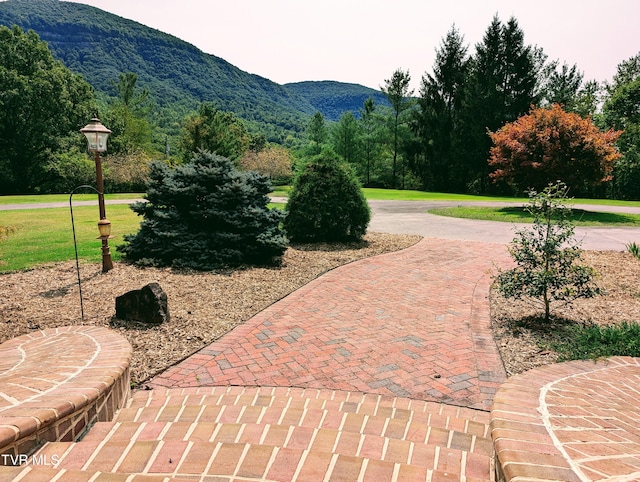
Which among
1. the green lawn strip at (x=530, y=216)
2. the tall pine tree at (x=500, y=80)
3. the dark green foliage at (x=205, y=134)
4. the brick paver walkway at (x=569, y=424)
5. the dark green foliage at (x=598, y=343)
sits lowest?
the dark green foliage at (x=598, y=343)

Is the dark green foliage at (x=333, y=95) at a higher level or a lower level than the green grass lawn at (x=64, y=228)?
higher

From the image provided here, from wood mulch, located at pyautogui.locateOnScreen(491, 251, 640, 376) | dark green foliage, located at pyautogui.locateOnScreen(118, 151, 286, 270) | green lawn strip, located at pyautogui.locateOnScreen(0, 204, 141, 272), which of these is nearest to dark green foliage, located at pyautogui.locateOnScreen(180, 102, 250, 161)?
green lawn strip, located at pyautogui.locateOnScreen(0, 204, 141, 272)

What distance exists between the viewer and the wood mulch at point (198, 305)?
13.4 ft

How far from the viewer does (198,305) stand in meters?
5.30

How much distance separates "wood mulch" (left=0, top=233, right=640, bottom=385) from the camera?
407 centimetres

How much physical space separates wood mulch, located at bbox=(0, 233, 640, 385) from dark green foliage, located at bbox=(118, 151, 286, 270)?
0.40 m

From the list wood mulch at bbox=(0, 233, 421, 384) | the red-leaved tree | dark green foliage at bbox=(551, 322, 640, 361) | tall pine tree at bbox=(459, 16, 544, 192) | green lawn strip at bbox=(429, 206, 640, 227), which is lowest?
wood mulch at bbox=(0, 233, 421, 384)

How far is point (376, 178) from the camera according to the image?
46.3 m

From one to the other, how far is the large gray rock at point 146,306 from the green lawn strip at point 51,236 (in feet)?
5.22

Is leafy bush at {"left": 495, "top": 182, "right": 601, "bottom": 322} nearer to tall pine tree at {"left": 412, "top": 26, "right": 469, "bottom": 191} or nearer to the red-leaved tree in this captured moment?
the red-leaved tree

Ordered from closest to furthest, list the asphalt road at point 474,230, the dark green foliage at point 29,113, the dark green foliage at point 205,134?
the asphalt road at point 474,230 < the dark green foliage at point 29,113 < the dark green foliage at point 205,134

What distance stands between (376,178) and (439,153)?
30.6 ft

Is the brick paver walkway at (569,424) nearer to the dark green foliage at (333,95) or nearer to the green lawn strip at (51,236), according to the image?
the green lawn strip at (51,236)

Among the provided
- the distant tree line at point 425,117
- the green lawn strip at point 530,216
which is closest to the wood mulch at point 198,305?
the green lawn strip at point 530,216
